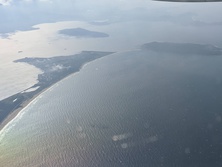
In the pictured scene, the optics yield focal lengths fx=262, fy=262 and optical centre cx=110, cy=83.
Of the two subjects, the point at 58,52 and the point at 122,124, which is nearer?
the point at 122,124

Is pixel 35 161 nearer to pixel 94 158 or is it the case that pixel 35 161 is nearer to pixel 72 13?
pixel 94 158

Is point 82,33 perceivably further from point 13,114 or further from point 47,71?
point 13,114

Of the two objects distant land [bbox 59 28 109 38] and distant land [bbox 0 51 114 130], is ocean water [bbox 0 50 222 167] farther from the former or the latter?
distant land [bbox 59 28 109 38]

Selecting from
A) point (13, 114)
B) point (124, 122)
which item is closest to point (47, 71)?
point (13, 114)

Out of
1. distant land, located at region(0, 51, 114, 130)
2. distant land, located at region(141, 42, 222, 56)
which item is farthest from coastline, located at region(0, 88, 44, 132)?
distant land, located at region(141, 42, 222, 56)

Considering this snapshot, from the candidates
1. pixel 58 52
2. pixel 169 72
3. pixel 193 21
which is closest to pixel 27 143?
pixel 169 72

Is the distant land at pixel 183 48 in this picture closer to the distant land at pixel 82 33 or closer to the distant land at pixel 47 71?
the distant land at pixel 47 71
